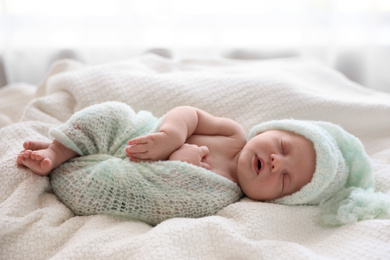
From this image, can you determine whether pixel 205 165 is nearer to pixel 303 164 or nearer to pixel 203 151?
pixel 203 151

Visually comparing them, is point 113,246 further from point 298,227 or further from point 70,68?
point 70,68

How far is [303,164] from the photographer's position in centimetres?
111

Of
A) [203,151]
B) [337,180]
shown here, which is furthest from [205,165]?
[337,180]

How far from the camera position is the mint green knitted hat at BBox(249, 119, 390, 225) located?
1072 mm

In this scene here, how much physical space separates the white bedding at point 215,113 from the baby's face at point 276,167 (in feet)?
0.16

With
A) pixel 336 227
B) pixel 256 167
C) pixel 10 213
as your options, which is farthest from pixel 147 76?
pixel 336 227

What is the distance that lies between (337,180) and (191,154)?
43 centimetres

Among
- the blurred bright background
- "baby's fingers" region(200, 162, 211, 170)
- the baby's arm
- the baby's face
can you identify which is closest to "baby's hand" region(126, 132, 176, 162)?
the baby's arm

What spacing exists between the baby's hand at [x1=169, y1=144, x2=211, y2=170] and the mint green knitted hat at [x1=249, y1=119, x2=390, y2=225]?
216 millimetres

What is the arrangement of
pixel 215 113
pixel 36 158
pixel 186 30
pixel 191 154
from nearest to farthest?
pixel 36 158
pixel 191 154
pixel 215 113
pixel 186 30

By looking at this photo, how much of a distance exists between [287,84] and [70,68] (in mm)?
876

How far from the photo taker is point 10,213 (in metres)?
0.93

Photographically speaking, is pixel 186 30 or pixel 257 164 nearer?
pixel 257 164

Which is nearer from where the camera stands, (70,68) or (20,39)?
(70,68)
